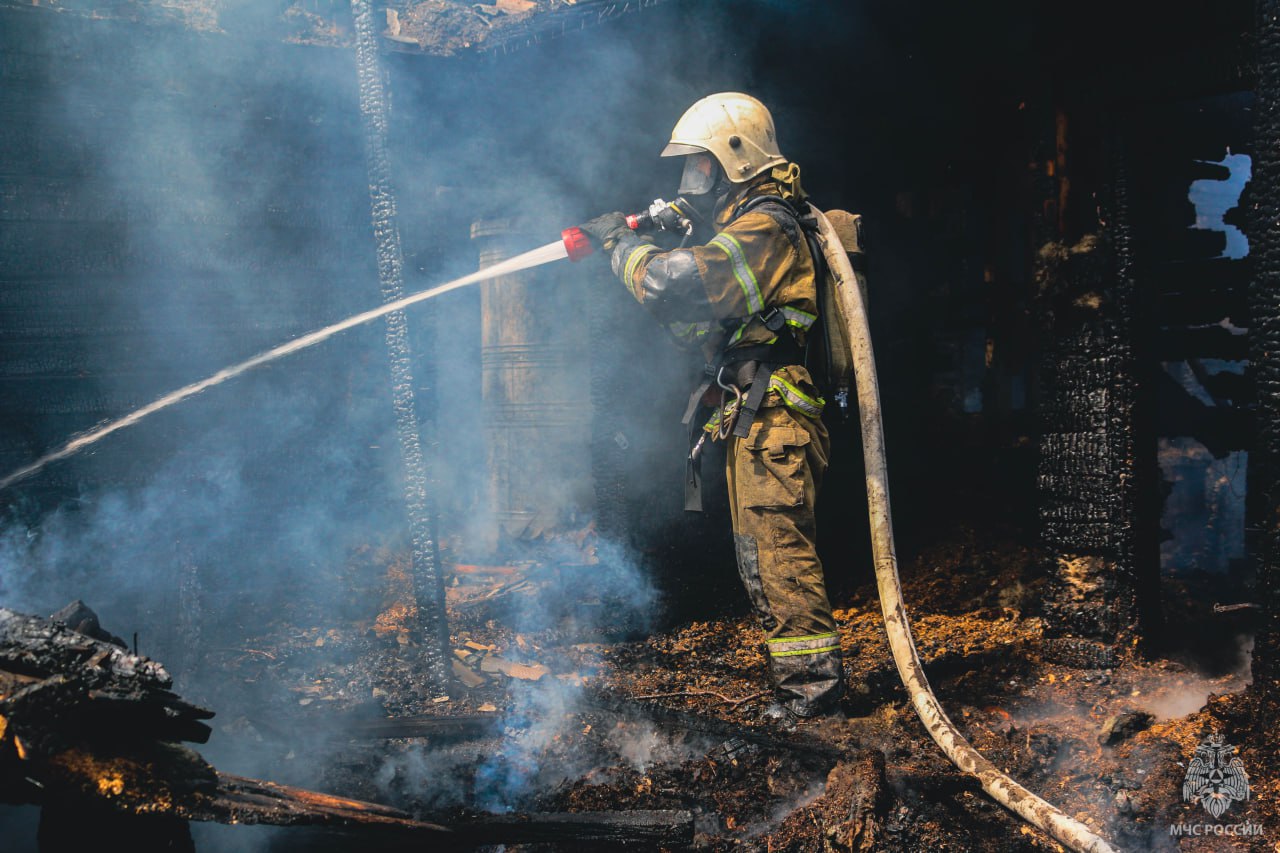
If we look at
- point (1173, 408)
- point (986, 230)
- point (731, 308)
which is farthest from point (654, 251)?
point (1173, 408)

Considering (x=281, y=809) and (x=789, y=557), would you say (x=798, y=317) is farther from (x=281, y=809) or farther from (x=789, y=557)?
(x=281, y=809)

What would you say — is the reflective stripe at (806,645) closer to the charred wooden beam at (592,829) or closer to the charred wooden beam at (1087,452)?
the charred wooden beam at (592,829)

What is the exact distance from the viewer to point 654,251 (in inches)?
160

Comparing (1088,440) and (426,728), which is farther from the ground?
(1088,440)

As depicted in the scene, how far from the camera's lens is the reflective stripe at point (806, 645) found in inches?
158

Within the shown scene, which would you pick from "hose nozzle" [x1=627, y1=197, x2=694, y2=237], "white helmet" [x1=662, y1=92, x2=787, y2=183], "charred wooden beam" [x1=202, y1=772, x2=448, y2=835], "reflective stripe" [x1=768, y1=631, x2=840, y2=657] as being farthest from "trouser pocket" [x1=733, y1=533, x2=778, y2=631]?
"charred wooden beam" [x1=202, y1=772, x2=448, y2=835]

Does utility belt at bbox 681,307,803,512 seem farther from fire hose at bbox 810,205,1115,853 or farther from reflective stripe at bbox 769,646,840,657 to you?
reflective stripe at bbox 769,646,840,657

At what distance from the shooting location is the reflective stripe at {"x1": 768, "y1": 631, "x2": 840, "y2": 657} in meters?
4.02

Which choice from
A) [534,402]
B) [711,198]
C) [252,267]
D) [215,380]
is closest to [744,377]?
[711,198]

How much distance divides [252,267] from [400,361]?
271 centimetres

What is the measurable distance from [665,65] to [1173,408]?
4.72 m

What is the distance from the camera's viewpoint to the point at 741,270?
3.89 meters

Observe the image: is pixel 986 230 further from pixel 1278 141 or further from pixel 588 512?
pixel 588 512

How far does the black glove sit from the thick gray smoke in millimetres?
1915
